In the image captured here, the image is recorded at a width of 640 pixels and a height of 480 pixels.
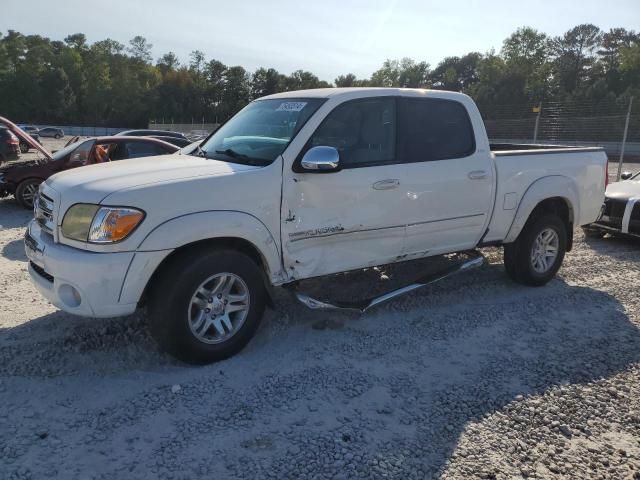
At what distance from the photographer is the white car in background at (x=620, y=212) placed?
8086mm

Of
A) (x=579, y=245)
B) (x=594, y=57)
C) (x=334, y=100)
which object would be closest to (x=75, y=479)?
(x=334, y=100)

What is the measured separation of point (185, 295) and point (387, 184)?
6.29ft

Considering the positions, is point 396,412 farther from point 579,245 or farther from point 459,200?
point 579,245

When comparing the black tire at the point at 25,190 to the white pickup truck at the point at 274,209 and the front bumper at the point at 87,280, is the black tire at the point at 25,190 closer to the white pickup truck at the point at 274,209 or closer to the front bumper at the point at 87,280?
the white pickup truck at the point at 274,209

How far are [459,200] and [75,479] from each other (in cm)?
381

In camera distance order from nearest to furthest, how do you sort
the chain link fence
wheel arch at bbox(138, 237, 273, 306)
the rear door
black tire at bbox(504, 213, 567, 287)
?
wheel arch at bbox(138, 237, 273, 306) → the rear door → black tire at bbox(504, 213, 567, 287) → the chain link fence

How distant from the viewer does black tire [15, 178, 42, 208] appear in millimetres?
10164

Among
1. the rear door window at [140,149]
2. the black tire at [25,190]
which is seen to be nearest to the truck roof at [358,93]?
the rear door window at [140,149]

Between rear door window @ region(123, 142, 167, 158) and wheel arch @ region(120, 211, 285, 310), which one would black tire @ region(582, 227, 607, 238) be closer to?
wheel arch @ region(120, 211, 285, 310)

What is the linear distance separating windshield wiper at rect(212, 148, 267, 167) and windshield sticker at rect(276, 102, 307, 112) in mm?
589

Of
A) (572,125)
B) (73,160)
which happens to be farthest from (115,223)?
(572,125)

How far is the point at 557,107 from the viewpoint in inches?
774

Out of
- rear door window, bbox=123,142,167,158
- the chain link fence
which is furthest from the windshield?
the chain link fence

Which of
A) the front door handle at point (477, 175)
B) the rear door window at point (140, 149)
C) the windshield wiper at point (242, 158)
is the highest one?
the windshield wiper at point (242, 158)
